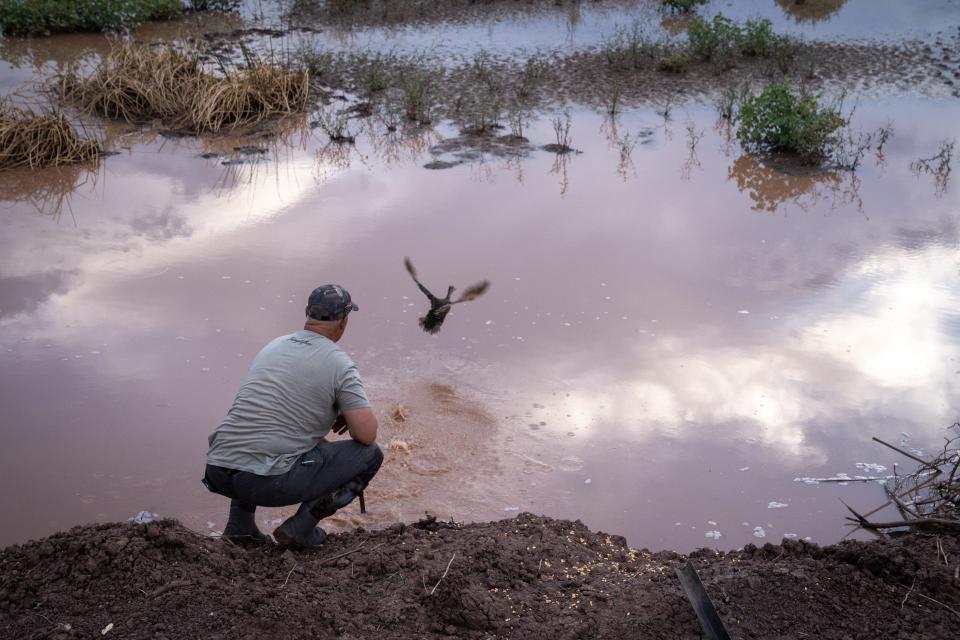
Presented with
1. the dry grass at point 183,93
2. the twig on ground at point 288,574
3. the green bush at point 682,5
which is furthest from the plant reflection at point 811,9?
the twig on ground at point 288,574

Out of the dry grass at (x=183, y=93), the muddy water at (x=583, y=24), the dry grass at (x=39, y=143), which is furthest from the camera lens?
the muddy water at (x=583, y=24)

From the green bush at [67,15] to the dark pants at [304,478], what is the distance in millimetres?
10756

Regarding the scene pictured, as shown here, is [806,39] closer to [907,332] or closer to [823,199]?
[823,199]

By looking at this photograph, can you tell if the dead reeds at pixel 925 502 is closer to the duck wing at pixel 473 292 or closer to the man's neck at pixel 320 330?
the man's neck at pixel 320 330

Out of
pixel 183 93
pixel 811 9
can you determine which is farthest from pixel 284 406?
pixel 811 9

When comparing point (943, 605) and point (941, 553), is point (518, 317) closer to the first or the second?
point (941, 553)

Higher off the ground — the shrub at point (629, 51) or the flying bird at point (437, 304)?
the shrub at point (629, 51)

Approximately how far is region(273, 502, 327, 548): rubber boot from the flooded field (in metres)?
0.64

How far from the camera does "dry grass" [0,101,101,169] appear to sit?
868cm

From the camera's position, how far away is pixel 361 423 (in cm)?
355

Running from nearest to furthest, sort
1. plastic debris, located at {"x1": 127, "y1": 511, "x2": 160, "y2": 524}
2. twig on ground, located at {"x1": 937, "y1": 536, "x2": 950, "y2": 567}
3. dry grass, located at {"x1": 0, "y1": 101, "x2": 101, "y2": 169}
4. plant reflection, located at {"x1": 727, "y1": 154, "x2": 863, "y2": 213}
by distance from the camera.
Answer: twig on ground, located at {"x1": 937, "y1": 536, "x2": 950, "y2": 567}, plastic debris, located at {"x1": 127, "y1": 511, "x2": 160, "y2": 524}, plant reflection, located at {"x1": 727, "y1": 154, "x2": 863, "y2": 213}, dry grass, located at {"x1": 0, "y1": 101, "x2": 101, "y2": 169}

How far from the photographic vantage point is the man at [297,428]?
3.49 meters

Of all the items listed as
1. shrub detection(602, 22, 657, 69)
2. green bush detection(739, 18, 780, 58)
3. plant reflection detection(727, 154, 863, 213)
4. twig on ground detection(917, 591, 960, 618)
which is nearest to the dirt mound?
twig on ground detection(917, 591, 960, 618)

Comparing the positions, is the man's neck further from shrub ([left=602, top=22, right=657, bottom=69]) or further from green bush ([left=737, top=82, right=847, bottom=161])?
shrub ([left=602, top=22, right=657, bottom=69])
